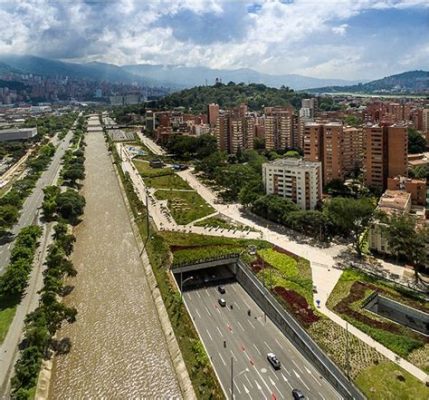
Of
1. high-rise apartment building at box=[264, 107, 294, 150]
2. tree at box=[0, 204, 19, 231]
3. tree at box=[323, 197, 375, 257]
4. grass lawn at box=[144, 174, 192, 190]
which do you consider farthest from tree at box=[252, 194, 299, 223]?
high-rise apartment building at box=[264, 107, 294, 150]

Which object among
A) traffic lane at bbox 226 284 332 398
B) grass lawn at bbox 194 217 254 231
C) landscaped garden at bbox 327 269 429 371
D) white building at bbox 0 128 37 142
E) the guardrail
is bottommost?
traffic lane at bbox 226 284 332 398

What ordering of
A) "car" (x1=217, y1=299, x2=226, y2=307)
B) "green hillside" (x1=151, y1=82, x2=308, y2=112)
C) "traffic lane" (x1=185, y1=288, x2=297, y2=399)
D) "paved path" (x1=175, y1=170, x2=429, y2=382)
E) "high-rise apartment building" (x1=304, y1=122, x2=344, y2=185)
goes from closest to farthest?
"traffic lane" (x1=185, y1=288, x2=297, y2=399), "paved path" (x1=175, y1=170, x2=429, y2=382), "car" (x1=217, y1=299, x2=226, y2=307), "high-rise apartment building" (x1=304, y1=122, x2=344, y2=185), "green hillside" (x1=151, y1=82, x2=308, y2=112)

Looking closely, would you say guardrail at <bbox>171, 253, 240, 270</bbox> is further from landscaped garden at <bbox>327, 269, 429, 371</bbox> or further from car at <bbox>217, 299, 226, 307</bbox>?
landscaped garden at <bbox>327, 269, 429, 371</bbox>

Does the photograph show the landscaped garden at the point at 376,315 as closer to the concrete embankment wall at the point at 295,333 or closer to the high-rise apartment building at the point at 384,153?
the concrete embankment wall at the point at 295,333

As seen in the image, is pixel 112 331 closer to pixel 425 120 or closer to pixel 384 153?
pixel 384 153

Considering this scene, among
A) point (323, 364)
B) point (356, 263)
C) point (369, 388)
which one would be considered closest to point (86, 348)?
point (323, 364)

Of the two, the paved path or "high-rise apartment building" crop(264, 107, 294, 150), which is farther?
"high-rise apartment building" crop(264, 107, 294, 150)
